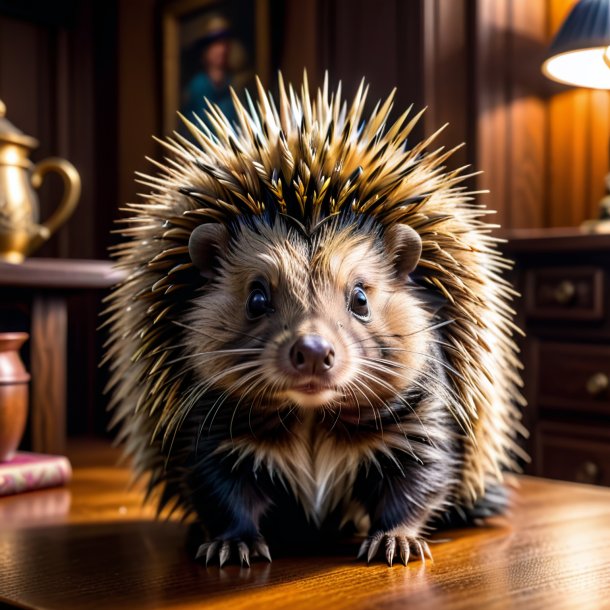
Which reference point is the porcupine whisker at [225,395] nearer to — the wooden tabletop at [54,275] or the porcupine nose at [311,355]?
the porcupine nose at [311,355]

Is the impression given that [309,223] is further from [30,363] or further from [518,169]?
[518,169]

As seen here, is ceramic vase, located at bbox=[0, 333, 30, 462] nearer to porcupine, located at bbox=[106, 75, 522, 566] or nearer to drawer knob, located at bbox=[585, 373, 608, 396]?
porcupine, located at bbox=[106, 75, 522, 566]

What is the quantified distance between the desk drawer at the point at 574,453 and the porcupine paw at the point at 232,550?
3.93 ft

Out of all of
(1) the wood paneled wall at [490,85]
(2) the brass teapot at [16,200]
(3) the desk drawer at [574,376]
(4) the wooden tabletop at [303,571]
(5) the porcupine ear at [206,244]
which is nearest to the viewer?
(4) the wooden tabletop at [303,571]

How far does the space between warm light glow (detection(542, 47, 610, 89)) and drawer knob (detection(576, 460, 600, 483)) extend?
80 centimetres

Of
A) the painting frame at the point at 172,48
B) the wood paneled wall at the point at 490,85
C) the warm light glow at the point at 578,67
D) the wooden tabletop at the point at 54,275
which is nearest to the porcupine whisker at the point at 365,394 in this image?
the wooden tabletop at the point at 54,275

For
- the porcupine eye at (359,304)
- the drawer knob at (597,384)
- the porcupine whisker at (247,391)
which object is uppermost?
the porcupine eye at (359,304)

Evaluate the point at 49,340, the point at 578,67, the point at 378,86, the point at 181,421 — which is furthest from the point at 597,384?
the point at 181,421

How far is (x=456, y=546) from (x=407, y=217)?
0.33 metres

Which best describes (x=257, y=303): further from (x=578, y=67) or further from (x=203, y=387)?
(x=578, y=67)

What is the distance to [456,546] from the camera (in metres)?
0.83

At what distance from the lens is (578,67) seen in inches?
71.4

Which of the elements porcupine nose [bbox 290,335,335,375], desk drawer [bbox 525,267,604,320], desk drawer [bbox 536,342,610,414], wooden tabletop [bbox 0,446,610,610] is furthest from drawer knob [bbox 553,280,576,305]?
porcupine nose [bbox 290,335,335,375]

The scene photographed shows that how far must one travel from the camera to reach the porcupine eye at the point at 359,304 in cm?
76
